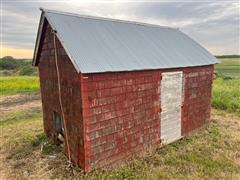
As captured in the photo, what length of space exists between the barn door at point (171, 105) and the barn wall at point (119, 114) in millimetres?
295

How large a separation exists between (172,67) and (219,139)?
3.70 metres

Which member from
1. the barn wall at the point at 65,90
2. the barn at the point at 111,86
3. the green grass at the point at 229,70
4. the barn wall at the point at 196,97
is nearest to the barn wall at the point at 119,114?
the barn at the point at 111,86

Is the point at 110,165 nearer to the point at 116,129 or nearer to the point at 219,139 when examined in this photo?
the point at 116,129

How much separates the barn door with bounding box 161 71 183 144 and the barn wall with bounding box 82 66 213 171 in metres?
0.29

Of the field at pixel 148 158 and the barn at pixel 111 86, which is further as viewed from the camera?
the field at pixel 148 158

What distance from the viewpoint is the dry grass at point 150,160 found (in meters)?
5.97

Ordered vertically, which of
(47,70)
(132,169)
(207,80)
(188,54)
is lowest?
(132,169)

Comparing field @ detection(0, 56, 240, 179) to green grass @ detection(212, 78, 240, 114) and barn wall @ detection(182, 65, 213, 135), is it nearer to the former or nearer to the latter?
barn wall @ detection(182, 65, 213, 135)

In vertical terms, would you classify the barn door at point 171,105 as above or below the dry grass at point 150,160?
above

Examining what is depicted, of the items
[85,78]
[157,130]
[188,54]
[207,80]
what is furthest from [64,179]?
[207,80]

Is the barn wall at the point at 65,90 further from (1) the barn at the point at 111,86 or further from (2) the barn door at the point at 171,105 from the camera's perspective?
(2) the barn door at the point at 171,105

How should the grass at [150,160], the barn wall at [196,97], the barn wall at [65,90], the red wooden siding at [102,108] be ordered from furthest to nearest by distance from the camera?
1. the barn wall at [196,97]
2. the grass at [150,160]
3. the barn wall at [65,90]
4. the red wooden siding at [102,108]

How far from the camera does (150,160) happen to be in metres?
6.87

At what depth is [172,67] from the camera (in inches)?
300
